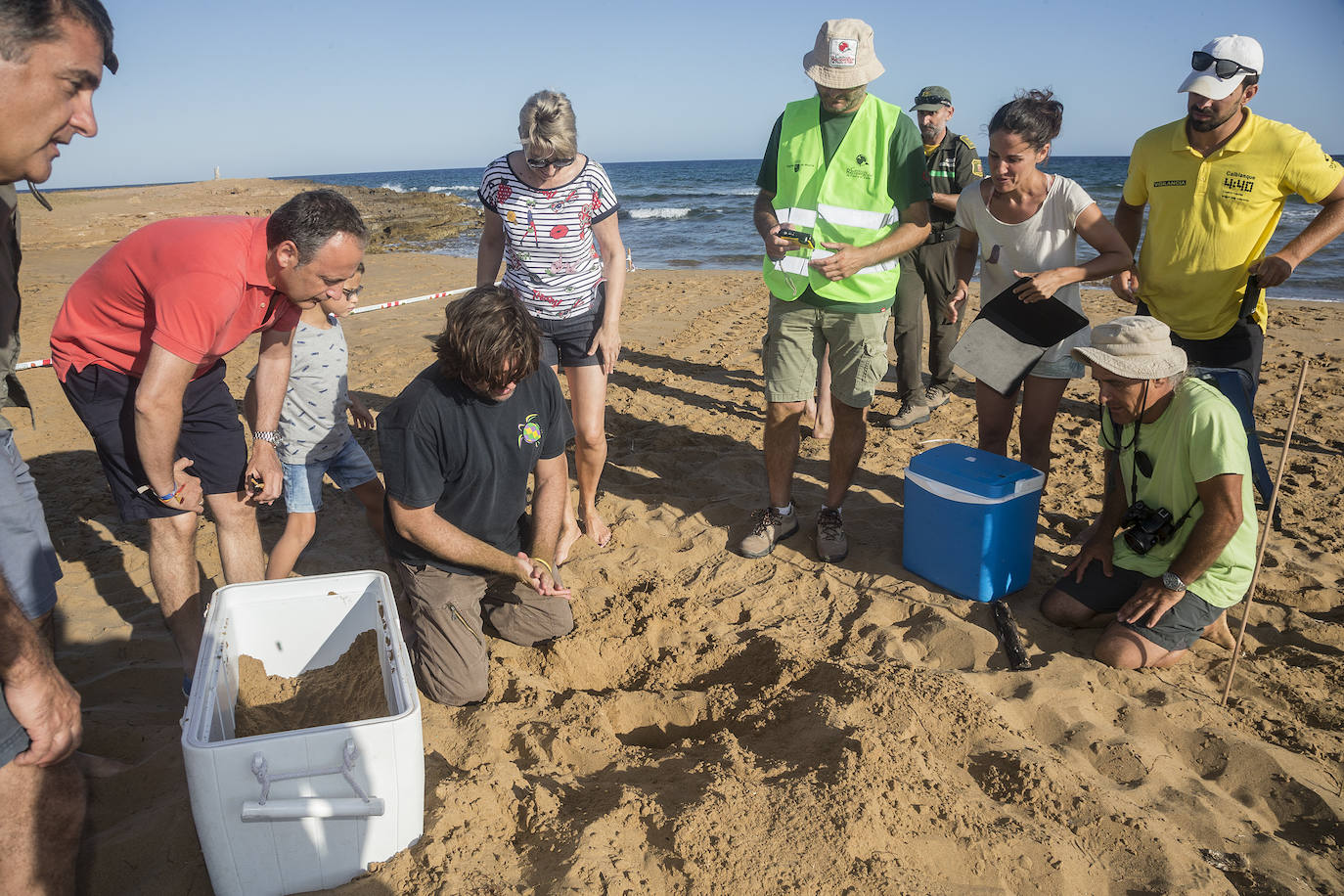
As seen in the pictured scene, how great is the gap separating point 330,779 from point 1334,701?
324cm

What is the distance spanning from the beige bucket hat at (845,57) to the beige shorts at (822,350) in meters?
0.97

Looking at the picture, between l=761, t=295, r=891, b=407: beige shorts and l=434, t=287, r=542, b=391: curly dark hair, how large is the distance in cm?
150

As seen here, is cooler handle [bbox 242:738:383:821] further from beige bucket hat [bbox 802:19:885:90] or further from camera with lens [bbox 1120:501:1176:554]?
beige bucket hat [bbox 802:19:885:90]

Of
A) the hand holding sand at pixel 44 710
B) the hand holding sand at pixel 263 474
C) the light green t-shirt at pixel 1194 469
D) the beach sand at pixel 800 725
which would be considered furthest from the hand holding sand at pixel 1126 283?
the hand holding sand at pixel 44 710

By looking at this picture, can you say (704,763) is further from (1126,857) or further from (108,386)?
(108,386)

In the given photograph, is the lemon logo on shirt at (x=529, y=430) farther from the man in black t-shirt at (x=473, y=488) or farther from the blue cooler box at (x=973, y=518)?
the blue cooler box at (x=973, y=518)

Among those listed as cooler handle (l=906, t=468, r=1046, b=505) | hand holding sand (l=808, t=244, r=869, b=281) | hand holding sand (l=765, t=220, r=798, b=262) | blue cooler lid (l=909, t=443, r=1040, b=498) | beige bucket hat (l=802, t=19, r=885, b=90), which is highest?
beige bucket hat (l=802, t=19, r=885, b=90)

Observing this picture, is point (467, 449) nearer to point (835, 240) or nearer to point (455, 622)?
point (455, 622)

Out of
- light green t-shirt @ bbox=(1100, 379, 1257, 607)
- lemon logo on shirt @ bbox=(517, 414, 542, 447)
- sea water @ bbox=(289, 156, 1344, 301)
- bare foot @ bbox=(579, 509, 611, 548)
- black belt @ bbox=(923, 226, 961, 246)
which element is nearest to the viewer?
light green t-shirt @ bbox=(1100, 379, 1257, 607)

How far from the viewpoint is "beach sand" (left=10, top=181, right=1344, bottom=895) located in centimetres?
213

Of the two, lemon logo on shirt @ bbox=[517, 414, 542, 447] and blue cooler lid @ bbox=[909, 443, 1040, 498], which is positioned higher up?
lemon logo on shirt @ bbox=[517, 414, 542, 447]

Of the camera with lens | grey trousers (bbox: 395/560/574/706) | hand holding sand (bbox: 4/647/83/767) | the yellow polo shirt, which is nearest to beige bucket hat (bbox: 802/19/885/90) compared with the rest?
the yellow polo shirt

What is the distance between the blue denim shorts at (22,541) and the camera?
2012 millimetres

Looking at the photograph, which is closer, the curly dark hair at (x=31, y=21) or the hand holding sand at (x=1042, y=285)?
the curly dark hair at (x=31, y=21)
